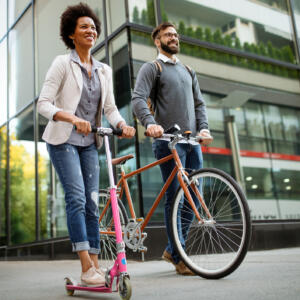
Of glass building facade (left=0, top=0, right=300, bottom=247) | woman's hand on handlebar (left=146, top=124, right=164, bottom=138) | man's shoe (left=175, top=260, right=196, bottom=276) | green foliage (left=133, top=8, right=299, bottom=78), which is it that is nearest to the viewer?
woman's hand on handlebar (left=146, top=124, right=164, bottom=138)

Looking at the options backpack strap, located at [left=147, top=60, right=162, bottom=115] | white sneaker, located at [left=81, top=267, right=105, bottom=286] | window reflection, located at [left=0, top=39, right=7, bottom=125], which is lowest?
white sneaker, located at [left=81, top=267, right=105, bottom=286]

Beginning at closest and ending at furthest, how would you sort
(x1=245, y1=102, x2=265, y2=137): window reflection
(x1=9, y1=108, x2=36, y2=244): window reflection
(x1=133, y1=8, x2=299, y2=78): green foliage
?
(x1=133, y1=8, x2=299, y2=78): green foliage < (x1=245, y1=102, x2=265, y2=137): window reflection < (x1=9, y1=108, x2=36, y2=244): window reflection

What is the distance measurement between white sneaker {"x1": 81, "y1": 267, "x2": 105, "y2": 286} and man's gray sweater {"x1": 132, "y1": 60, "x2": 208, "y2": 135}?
1372 millimetres

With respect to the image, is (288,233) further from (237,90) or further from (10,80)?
(10,80)

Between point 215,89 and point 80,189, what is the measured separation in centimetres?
492

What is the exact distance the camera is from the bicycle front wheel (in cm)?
265

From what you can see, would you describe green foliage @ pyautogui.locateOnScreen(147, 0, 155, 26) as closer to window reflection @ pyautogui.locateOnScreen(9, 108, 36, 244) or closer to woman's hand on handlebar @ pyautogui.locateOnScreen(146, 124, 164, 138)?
woman's hand on handlebar @ pyautogui.locateOnScreen(146, 124, 164, 138)

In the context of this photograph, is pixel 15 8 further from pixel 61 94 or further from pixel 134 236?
pixel 134 236

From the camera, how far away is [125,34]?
6.07m

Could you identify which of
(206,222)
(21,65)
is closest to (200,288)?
(206,222)

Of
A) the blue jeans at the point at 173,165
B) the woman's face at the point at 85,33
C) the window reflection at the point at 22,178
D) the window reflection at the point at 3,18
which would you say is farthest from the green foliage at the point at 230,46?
the window reflection at the point at 3,18

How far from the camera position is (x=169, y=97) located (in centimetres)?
347

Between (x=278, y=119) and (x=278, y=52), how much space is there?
139cm

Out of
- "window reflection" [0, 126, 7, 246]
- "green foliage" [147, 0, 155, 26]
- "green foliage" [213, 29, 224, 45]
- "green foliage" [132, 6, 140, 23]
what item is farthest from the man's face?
"window reflection" [0, 126, 7, 246]
